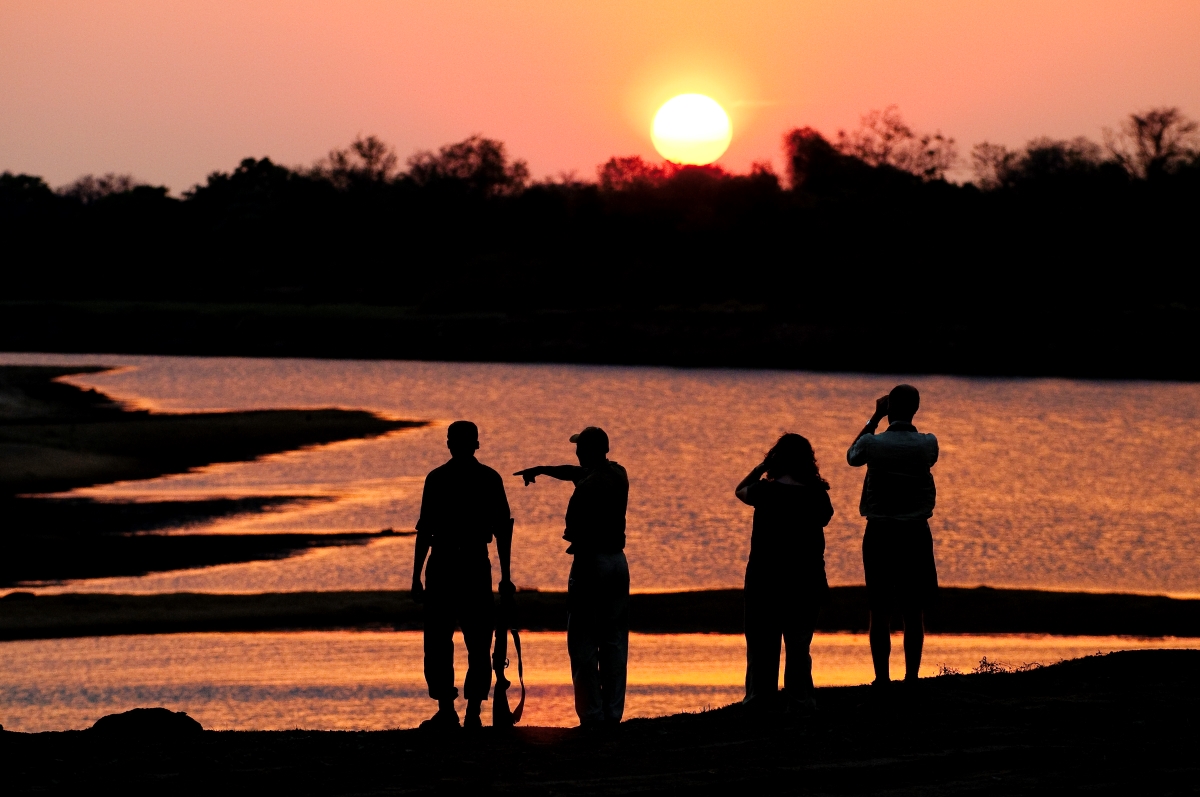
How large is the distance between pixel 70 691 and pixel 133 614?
4.75 meters

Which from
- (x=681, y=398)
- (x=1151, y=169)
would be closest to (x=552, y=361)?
(x=681, y=398)

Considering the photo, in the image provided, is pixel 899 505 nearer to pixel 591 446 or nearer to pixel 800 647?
pixel 800 647

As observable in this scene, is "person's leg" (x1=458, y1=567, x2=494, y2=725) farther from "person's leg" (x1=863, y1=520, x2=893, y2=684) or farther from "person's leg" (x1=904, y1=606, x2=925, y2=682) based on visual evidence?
"person's leg" (x1=904, y1=606, x2=925, y2=682)

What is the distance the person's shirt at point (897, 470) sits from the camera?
10453 millimetres

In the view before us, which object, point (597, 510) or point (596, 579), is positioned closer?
point (597, 510)

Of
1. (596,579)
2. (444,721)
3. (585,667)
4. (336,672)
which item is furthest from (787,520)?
(336,672)

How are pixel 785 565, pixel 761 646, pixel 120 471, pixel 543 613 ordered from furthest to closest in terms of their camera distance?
pixel 120 471 → pixel 543 613 → pixel 761 646 → pixel 785 565

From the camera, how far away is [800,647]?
10.5 meters

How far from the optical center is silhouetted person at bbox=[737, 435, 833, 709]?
33.2ft

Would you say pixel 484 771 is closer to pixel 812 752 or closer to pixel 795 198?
pixel 812 752

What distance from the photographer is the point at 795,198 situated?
483 feet

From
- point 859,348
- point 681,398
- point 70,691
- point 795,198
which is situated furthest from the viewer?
point 795,198

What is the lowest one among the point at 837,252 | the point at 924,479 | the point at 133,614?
the point at 133,614

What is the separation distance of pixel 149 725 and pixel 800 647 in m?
4.59
